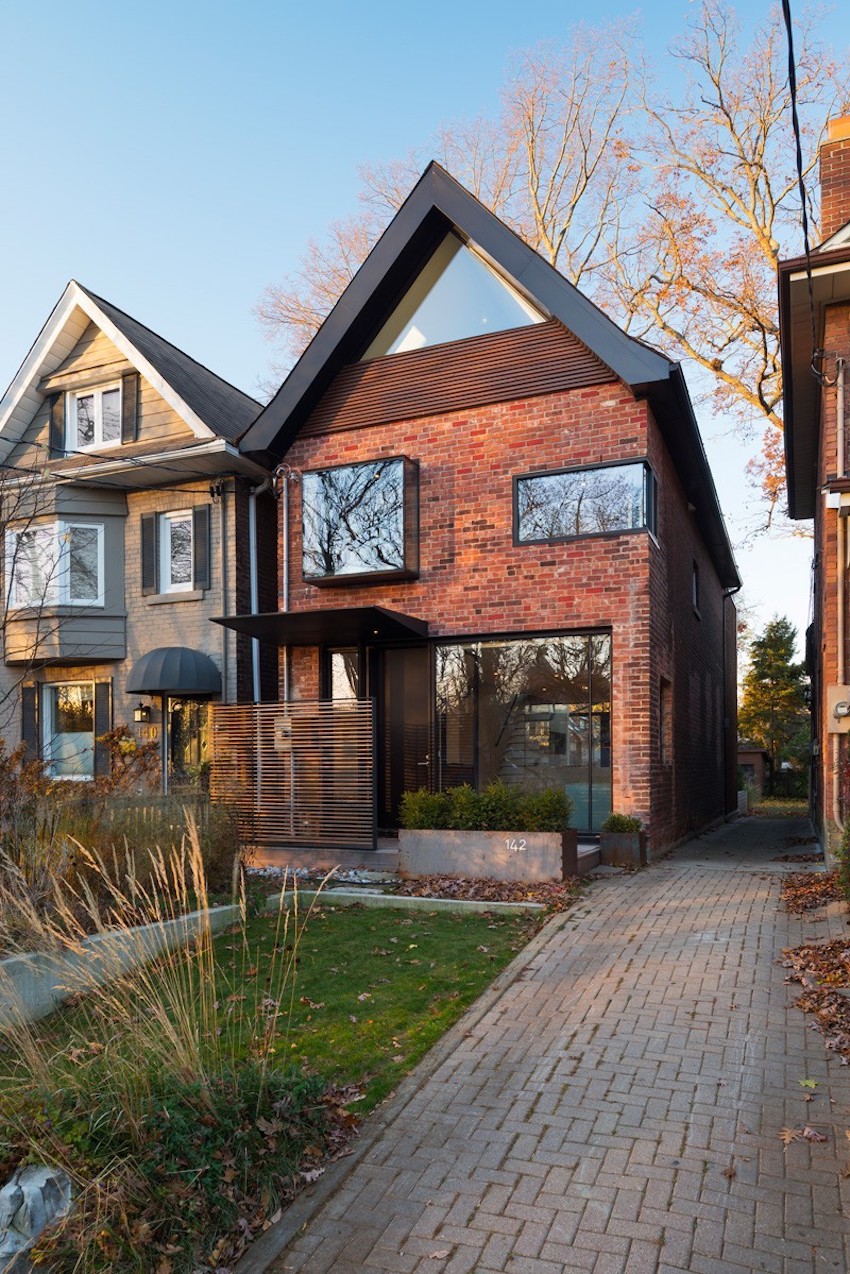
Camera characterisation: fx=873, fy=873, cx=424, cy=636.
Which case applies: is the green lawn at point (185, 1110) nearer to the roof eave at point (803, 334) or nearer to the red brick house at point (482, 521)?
the red brick house at point (482, 521)

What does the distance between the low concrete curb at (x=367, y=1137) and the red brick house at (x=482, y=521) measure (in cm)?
553

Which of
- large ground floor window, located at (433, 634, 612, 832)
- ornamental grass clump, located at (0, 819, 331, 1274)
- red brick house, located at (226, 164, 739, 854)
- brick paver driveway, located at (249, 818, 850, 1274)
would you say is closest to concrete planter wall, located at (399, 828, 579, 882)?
large ground floor window, located at (433, 634, 612, 832)

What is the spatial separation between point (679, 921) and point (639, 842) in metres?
3.14

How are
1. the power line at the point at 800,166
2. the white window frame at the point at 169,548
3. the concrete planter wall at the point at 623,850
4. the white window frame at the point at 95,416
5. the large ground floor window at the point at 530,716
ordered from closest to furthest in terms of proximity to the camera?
the power line at the point at 800,166
the concrete planter wall at the point at 623,850
the large ground floor window at the point at 530,716
the white window frame at the point at 169,548
the white window frame at the point at 95,416

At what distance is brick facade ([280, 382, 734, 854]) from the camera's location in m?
10.9

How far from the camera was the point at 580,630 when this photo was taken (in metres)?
11.3

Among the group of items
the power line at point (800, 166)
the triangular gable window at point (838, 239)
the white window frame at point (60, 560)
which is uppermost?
the triangular gable window at point (838, 239)

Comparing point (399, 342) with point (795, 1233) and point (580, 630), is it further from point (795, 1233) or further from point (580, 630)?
point (795, 1233)

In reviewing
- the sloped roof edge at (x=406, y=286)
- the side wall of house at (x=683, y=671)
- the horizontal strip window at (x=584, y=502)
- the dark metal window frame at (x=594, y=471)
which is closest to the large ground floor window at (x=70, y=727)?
the sloped roof edge at (x=406, y=286)

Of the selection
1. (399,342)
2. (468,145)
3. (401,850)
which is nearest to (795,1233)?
(401,850)

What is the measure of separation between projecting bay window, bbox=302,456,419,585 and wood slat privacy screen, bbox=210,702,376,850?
8.08 feet

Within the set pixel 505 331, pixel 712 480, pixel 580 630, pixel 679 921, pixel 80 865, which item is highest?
pixel 505 331

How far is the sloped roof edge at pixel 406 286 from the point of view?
35.5ft

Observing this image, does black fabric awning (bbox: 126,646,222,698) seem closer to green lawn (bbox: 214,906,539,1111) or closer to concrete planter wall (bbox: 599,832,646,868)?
green lawn (bbox: 214,906,539,1111)
